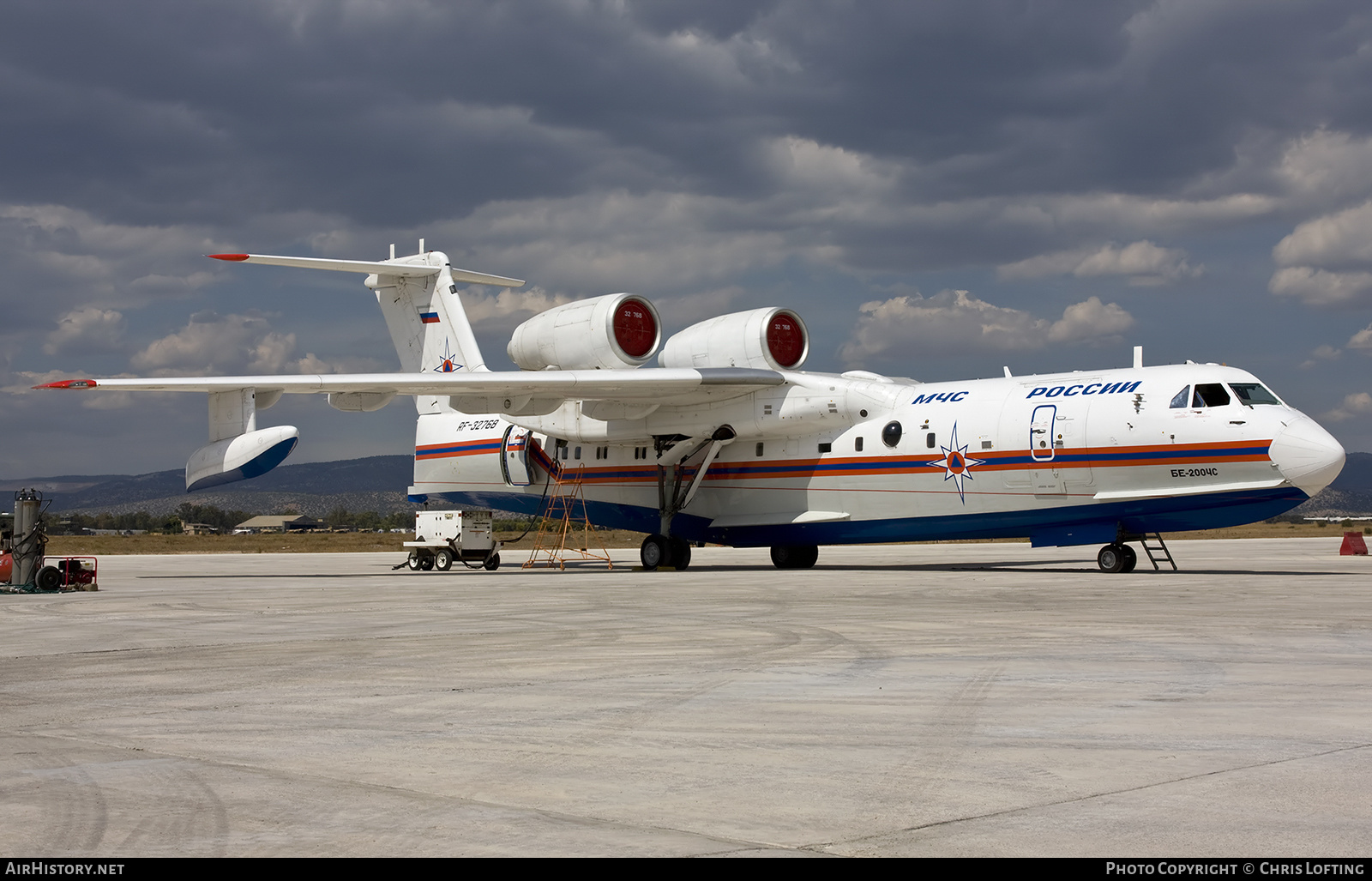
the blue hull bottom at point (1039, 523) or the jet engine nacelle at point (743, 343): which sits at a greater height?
the jet engine nacelle at point (743, 343)

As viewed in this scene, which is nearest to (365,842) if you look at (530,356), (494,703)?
(494,703)

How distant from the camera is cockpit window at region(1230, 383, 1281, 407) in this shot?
748 inches

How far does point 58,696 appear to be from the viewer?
7324mm

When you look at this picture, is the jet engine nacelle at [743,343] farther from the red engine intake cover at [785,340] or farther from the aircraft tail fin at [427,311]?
the aircraft tail fin at [427,311]

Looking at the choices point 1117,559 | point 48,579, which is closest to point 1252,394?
point 1117,559

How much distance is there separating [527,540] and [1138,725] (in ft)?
158

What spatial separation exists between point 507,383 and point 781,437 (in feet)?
18.4

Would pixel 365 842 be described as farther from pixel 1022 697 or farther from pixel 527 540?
pixel 527 540

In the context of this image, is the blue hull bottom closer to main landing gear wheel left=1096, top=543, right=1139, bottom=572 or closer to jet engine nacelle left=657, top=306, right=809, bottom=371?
main landing gear wheel left=1096, top=543, right=1139, bottom=572

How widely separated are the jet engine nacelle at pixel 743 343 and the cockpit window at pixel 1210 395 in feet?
25.8

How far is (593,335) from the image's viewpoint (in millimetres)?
23969

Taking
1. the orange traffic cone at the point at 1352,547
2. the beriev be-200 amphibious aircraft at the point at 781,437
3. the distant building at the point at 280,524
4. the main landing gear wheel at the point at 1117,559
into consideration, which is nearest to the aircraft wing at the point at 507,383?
the beriev be-200 amphibious aircraft at the point at 781,437

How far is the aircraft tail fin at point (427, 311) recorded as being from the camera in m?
28.4

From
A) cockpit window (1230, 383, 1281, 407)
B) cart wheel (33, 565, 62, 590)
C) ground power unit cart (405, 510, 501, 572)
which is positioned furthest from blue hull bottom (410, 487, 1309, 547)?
cart wheel (33, 565, 62, 590)
